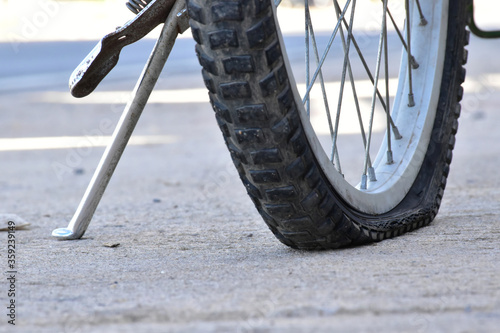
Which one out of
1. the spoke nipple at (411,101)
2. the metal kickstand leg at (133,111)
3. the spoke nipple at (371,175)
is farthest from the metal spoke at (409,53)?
the metal kickstand leg at (133,111)

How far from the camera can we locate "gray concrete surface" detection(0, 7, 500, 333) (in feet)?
4.29

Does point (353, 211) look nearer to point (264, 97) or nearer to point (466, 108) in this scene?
point (264, 97)

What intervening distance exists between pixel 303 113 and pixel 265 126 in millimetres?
147

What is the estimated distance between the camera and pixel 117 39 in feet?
6.47

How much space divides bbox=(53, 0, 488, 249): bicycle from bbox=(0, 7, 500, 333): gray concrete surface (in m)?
0.11

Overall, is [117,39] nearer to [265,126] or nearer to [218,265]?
[265,126]

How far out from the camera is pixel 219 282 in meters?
1.57

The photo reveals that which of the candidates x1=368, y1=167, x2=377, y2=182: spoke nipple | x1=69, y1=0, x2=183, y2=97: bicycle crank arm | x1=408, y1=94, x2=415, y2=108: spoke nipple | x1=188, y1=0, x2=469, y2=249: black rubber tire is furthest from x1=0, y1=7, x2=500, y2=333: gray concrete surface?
x1=69, y1=0, x2=183, y2=97: bicycle crank arm

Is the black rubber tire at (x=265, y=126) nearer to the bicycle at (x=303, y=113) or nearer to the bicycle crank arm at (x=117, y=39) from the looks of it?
the bicycle at (x=303, y=113)

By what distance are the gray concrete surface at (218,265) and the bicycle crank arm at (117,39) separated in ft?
1.78

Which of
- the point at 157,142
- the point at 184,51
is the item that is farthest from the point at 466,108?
the point at 184,51

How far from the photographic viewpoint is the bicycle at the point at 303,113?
160 centimetres

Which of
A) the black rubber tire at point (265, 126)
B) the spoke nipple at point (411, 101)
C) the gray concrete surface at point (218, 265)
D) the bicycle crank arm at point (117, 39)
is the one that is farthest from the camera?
the spoke nipple at point (411, 101)

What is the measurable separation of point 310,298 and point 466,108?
17.3 feet
